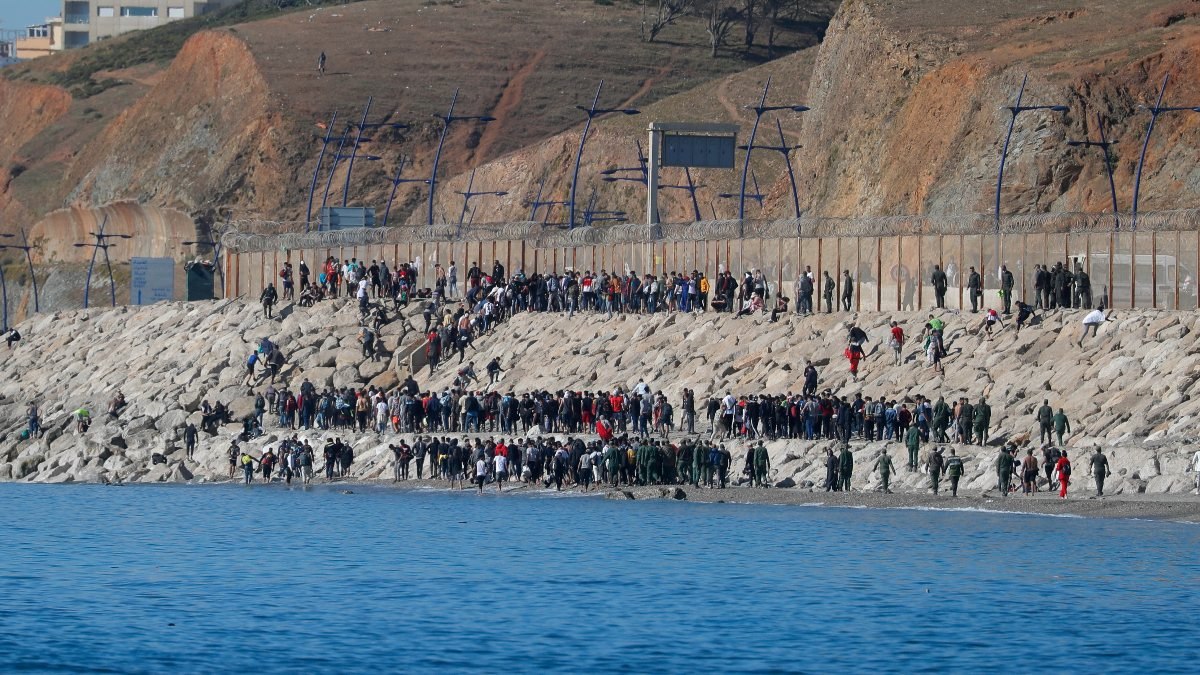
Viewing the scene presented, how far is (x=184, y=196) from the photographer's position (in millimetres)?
124375

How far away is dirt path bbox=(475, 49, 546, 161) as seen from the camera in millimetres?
Answer: 129375

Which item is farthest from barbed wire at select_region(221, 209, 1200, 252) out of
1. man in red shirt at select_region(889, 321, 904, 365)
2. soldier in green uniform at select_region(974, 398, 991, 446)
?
soldier in green uniform at select_region(974, 398, 991, 446)

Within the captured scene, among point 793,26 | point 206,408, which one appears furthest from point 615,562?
point 793,26

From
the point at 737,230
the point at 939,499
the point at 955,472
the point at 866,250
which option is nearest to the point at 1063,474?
the point at 955,472

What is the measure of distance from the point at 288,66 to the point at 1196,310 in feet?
304

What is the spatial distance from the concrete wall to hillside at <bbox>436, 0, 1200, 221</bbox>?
51.6 ft

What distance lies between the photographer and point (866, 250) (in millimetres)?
56344

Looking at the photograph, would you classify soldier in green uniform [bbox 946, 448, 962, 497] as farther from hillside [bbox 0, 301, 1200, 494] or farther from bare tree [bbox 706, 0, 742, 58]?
bare tree [bbox 706, 0, 742, 58]

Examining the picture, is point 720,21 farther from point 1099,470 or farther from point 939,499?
point 1099,470

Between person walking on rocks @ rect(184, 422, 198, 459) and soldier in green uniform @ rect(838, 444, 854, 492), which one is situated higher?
soldier in green uniform @ rect(838, 444, 854, 492)

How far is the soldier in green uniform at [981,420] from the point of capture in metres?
42.4

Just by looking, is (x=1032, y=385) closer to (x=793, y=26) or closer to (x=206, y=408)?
(x=206, y=408)

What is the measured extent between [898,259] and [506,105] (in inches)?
3122

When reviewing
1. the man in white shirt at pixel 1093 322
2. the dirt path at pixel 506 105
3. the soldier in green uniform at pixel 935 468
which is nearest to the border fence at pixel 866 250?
the man in white shirt at pixel 1093 322
